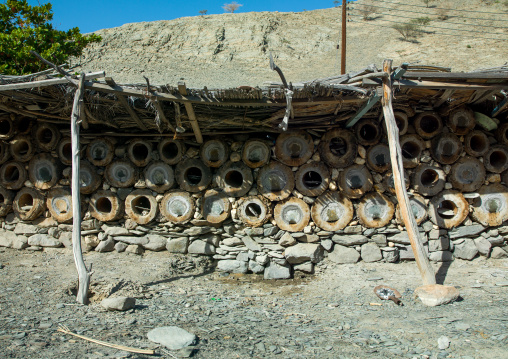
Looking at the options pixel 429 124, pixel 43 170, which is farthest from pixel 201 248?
pixel 429 124

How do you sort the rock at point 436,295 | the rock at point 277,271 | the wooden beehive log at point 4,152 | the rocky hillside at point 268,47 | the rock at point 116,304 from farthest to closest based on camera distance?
1. the rocky hillside at point 268,47
2. the wooden beehive log at point 4,152
3. the rock at point 277,271
4. the rock at point 436,295
5. the rock at point 116,304

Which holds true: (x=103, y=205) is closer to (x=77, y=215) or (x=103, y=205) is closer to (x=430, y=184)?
(x=77, y=215)

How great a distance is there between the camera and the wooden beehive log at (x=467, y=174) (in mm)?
6434

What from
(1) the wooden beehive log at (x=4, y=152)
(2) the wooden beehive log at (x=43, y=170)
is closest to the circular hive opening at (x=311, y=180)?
(2) the wooden beehive log at (x=43, y=170)

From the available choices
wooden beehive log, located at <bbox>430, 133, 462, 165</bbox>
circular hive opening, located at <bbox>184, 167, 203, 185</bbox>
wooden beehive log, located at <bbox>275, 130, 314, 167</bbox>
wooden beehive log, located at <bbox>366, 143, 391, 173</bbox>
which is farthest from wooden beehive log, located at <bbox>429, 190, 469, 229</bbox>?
circular hive opening, located at <bbox>184, 167, 203, 185</bbox>

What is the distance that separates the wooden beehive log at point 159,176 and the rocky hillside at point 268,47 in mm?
10500

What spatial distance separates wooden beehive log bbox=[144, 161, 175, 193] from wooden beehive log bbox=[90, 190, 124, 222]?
65 centimetres

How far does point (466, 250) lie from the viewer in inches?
249

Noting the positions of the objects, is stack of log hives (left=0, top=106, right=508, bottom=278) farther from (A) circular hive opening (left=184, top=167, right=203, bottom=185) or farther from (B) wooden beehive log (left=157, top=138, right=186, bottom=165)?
Answer: (A) circular hive opening (left=184, top=167, right=203, bottom=185)

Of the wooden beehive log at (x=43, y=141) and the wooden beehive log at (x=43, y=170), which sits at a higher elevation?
the wooden beehive log at (x=43, y=141)

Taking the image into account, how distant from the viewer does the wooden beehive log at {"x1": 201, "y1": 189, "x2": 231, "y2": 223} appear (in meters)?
6.57

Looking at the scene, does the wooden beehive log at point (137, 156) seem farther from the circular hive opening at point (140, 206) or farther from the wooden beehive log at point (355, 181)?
the wooden beehive log at point (355, 181)

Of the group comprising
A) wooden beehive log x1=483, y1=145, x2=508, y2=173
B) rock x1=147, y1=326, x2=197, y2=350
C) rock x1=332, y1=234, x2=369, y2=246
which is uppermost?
wooden beehive log x1=483, y1=145, x2=508, y2=173

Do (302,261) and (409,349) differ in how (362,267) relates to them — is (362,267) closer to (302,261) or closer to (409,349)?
(302,261)
